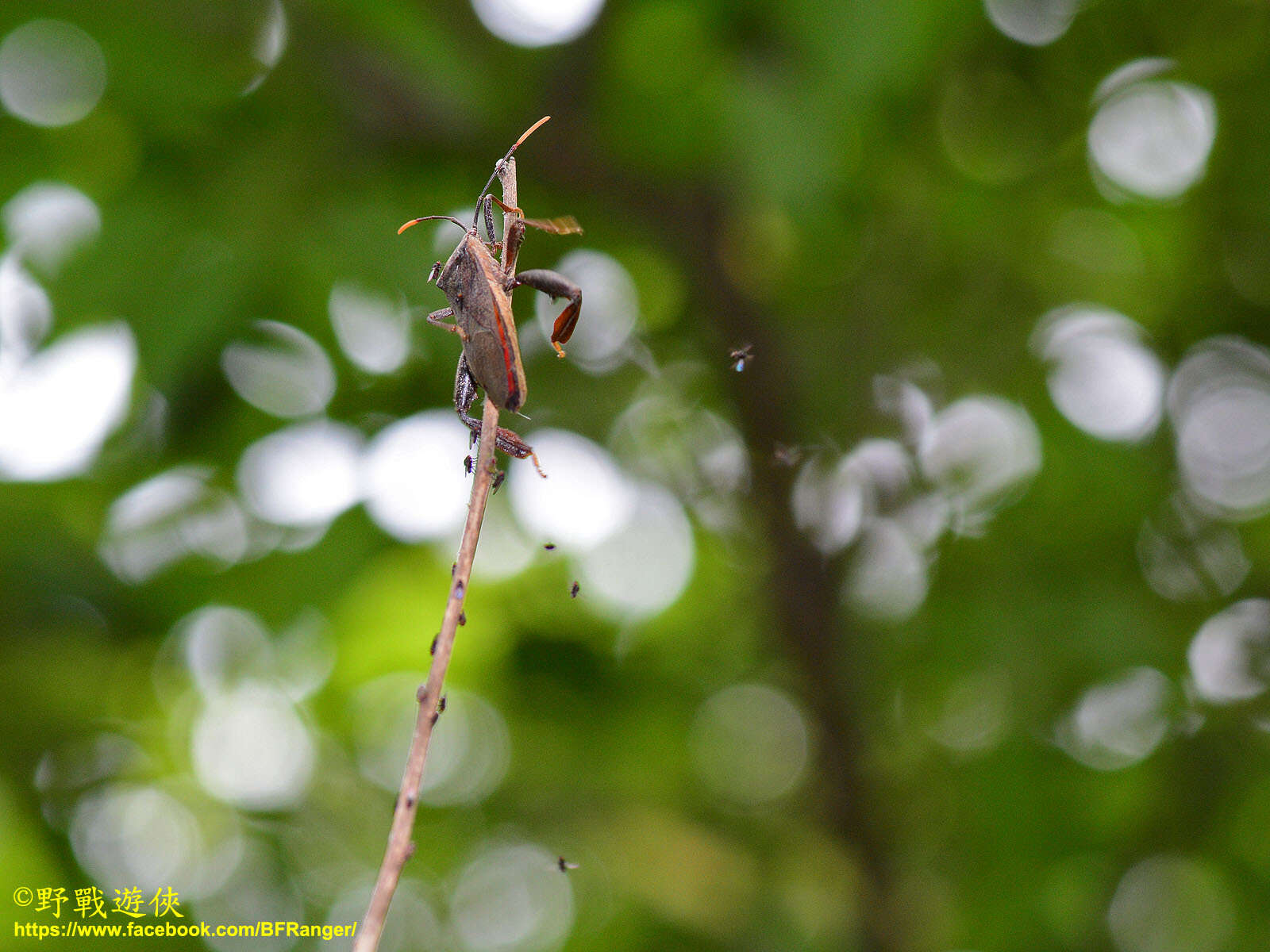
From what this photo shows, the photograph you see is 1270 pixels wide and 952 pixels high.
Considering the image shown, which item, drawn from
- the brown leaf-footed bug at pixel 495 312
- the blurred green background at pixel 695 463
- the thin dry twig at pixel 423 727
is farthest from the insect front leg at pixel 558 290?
the blurred green background at pixel 695 463

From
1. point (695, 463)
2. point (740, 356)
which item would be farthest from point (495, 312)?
point (695, 463)

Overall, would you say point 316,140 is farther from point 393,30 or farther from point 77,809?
point 77,809

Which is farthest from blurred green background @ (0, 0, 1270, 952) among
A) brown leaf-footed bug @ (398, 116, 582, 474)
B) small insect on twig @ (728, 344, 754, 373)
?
brown leaf-footed bug @ (398, 116, 582, 474)

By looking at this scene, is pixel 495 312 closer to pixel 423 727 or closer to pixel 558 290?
pixel 558 290

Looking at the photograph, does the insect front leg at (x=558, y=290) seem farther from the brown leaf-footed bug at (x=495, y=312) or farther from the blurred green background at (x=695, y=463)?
the blurred green background at (x=695, y=463)

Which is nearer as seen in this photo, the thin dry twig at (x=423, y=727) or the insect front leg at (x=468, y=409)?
the thin dry twig at (x=423, y=727)

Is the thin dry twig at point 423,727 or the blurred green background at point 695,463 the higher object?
the blurred green background at point 695,463

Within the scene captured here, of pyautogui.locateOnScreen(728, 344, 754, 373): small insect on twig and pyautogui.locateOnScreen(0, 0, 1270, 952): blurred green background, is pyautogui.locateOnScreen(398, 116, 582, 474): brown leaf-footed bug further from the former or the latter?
pyautogui.locateOnScreen(0, 0, 1270, 952): blurred green background
